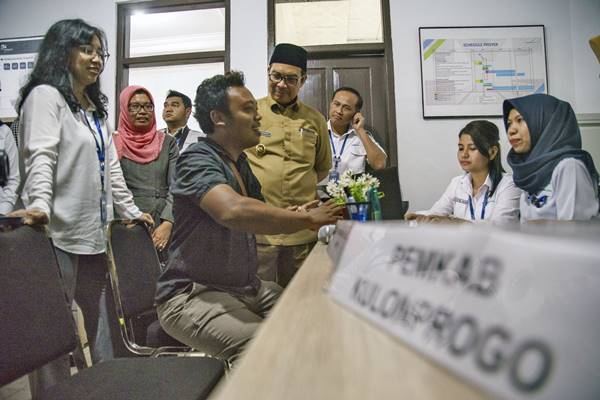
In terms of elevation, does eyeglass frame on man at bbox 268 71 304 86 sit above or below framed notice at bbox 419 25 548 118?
below

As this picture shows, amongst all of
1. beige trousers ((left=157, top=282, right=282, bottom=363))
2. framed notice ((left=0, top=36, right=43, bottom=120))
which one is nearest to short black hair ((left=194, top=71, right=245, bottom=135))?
beige trousers ((left=157, top=282, right=282, bottom=363))

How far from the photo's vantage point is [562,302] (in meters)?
0.24

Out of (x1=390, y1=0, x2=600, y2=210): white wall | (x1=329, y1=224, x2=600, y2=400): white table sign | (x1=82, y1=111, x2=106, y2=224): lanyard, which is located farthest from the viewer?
(x1=390, y1=0, x2=600, y2=210): white wall

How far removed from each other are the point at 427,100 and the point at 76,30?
247cm

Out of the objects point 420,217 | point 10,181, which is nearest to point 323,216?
point 420,217

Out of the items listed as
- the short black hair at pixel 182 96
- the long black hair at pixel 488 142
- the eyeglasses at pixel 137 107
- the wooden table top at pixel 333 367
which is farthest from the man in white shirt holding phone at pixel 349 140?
the wooden table top at pixel 333 367

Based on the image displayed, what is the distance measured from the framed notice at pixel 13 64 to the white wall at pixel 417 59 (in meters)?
1.92

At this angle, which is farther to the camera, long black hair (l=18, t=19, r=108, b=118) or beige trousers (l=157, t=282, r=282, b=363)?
long black hair (l=18, t=19, r=108, b=118)

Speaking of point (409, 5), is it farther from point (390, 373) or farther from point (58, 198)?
point (390, 373)

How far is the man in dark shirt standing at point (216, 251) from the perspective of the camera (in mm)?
980

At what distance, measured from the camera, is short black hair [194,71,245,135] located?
1.31 m

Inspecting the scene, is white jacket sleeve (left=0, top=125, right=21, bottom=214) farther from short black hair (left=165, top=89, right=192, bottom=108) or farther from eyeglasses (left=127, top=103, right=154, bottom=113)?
short black hair (left=165, top=89, right=192, bottom=108)

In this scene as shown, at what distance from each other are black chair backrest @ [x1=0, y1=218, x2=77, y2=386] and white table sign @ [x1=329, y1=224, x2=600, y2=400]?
0.69 metres

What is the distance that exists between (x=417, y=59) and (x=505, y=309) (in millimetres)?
3208
